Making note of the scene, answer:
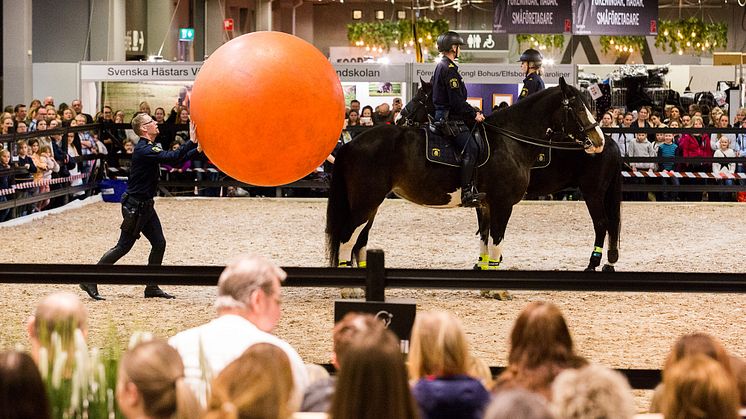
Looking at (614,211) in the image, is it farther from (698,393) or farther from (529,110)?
(698,393)

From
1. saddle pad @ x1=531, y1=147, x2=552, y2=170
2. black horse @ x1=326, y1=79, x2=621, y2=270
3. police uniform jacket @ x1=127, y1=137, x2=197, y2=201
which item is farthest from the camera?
saddle pad @ x1=531, y1=147, x2=552, y2=170

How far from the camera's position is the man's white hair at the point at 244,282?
4609 millimetres

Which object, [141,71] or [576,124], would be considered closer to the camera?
[576,124]

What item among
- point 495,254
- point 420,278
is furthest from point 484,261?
point 420,278

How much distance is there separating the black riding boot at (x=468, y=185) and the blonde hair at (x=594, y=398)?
327 inches

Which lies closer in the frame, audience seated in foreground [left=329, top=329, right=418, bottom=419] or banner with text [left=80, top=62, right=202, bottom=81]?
audience seated in foreground [left=329, top=329, right=418, bottom=419]

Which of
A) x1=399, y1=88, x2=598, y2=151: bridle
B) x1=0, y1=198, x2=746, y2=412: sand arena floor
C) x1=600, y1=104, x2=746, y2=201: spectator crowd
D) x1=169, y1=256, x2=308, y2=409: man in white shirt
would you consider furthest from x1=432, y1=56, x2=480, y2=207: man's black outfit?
x1=600, y1=104, x2=746, y2=201: spectator crowd

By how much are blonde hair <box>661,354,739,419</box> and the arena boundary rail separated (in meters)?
2.02

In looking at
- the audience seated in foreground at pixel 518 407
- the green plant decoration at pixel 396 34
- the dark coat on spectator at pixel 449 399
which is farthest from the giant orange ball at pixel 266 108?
the green plant decoration at pixel 396 34

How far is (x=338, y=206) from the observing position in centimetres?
1143

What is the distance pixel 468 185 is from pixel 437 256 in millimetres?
2376

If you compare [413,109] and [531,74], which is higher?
[531,74]

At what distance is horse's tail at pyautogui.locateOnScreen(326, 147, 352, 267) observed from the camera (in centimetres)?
1130

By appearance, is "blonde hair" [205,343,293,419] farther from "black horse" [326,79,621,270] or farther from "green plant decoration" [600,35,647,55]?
"green plant decoration" [600,35,647,55]
